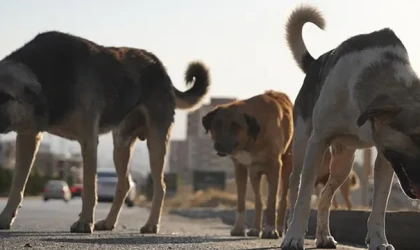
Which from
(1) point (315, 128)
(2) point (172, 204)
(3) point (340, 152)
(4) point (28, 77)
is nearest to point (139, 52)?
(4) point (28, 77)

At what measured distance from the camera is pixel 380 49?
9.30m

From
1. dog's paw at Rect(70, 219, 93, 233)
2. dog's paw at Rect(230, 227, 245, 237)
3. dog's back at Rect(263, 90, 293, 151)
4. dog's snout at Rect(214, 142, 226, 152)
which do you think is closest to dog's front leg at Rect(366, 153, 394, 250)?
dog's paw at Rect(70, 219, 93, 233)

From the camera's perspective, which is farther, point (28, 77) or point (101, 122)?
point (101, 122)

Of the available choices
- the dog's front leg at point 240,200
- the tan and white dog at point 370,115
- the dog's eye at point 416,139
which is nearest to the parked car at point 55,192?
the dog's front leg at point 240,200

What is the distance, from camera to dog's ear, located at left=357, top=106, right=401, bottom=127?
26.5 feet

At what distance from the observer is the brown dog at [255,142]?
14633 mm

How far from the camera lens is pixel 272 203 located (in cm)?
1346

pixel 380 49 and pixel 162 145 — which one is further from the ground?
pixel 380 49

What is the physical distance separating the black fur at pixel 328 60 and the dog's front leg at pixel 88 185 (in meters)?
2.56

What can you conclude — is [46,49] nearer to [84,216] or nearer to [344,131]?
[84,216]

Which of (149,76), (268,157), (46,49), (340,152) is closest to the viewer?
(340,152)

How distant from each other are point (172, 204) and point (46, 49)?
34.3m

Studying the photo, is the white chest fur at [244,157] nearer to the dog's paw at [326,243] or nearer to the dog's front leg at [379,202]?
the dog's paw at [326,243]

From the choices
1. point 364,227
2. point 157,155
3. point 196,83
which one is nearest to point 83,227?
point 157,155
